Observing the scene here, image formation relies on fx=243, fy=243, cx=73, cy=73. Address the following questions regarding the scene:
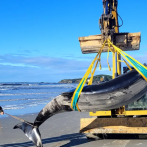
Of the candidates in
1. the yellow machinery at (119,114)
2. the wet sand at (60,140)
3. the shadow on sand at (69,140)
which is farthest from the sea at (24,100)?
the yellow machinery at (119,114)

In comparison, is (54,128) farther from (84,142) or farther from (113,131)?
(113,131)

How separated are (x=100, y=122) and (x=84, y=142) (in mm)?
719

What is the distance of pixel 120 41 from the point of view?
244 inches

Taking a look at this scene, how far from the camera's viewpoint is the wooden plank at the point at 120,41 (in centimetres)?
620

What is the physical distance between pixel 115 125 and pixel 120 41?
2147 mm

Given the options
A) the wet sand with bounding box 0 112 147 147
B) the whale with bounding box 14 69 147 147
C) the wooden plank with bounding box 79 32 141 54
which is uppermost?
the wooden plank with bounding box 79 32 141 54

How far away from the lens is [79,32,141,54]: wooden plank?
620 centimetres

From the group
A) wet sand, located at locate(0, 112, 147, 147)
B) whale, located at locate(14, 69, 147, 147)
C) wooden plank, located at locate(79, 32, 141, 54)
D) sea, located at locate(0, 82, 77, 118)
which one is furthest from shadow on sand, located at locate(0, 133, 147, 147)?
sea, located at locate(0, 82, 77, 118)

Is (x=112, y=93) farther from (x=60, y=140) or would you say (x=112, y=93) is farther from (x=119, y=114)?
(x=60, y=140)

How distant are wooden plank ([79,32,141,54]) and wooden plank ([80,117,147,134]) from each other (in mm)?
1879

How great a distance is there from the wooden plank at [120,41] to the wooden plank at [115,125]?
6.16ft

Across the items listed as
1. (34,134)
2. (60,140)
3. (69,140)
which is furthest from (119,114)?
(34,134)

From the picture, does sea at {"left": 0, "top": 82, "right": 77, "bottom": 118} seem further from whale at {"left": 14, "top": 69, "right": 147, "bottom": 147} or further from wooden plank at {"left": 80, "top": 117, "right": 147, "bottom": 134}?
whale at {"left": 14, "top": 69, "right": 147, "bottom": 147}

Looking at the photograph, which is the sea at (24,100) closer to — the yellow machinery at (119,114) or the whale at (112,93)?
the yellow machinery at (119,114)
